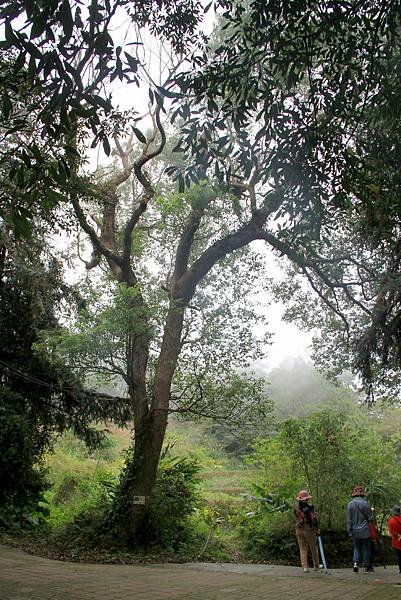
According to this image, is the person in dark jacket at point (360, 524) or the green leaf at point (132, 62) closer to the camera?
the green leaf at point (132, 62)

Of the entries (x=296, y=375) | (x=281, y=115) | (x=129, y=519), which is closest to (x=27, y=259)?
(x=129, y=519)

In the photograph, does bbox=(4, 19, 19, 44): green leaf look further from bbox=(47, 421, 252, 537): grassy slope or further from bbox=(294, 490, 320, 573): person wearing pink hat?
bbox=(47, 421, 252, 537): grassy slope

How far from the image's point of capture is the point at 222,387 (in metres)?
11.8

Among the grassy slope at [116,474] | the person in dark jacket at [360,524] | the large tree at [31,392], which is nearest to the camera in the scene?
the person in dark jacket at [360,524]

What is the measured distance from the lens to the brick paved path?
19.2 feet

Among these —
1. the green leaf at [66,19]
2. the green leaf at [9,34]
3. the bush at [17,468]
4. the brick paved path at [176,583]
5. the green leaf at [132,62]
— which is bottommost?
the brick paved path at [176,583]

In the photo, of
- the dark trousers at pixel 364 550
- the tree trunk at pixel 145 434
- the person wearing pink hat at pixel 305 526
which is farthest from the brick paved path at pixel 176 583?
the tree trunk at pixel 145 434

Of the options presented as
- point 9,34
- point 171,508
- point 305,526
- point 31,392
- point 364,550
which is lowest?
point 364,550

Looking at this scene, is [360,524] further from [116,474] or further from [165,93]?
[116,474]

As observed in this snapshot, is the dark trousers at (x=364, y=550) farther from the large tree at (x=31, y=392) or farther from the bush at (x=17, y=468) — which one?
the bush at (x=17, y=468)

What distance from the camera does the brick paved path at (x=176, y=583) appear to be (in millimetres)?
5867

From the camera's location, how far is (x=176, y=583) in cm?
709

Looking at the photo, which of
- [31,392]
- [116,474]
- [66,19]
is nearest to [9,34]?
[66,19]

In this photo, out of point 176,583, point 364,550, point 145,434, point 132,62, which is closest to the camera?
point 132,62
